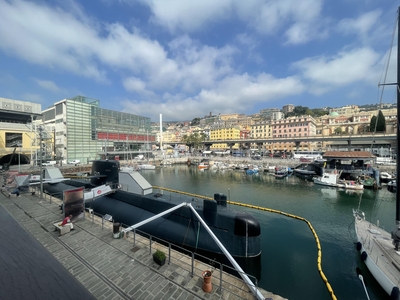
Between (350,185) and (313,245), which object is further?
(350,185)

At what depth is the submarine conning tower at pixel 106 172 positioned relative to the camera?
15508 mm

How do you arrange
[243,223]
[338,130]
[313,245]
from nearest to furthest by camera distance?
[243,223]
[313,245]
[338,130]

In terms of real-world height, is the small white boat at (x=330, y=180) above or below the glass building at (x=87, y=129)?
below

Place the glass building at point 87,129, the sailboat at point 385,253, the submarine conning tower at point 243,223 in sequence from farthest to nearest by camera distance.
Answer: the glass building at point 87,129 → the submarine conning tower at point 243,223 → the sailboat at point 385,253

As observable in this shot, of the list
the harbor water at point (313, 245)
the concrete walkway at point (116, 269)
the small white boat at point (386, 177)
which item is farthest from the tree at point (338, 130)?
the concrete walkway at point (116, 269)

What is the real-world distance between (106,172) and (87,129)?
4600 centimetres

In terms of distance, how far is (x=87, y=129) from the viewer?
178ft

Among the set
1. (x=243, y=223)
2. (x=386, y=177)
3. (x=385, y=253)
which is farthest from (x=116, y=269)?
(x=386, y=177)

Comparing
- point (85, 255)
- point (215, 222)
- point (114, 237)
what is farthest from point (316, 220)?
point (85, 255)

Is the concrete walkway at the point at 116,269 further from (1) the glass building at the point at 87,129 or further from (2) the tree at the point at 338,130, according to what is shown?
(2) the tree at the point at 338,130

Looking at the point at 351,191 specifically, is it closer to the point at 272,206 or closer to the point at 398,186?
the point at 272,206

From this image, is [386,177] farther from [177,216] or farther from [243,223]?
[177,216]

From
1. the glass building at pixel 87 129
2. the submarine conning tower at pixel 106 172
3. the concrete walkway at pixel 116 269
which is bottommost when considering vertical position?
the concrete walkway at pixel 116 269

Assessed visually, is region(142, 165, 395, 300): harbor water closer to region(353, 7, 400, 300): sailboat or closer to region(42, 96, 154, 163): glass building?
region(353, 7, 400, 300): sailboat
